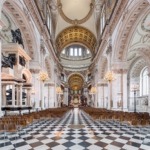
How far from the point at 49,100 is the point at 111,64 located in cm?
1521

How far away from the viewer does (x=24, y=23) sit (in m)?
14.7

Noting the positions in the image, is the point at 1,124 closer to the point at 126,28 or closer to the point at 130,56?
the point at 126,28

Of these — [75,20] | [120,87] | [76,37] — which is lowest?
[120,87]

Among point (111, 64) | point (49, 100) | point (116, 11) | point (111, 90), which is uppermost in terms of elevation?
point (116, 11)

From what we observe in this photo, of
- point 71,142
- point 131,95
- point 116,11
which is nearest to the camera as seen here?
point 71,142

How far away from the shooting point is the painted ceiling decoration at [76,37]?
33.5 meters

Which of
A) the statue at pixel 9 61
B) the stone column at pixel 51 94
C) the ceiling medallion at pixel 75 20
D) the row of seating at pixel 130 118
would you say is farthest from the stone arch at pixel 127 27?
the stone column at pixel 51 94

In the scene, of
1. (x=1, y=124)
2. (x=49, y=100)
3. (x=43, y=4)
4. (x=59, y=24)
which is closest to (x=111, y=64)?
(x=43, y=4)

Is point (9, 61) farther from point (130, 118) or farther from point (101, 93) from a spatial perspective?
point (101, 93)

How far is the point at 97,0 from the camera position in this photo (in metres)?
25.6

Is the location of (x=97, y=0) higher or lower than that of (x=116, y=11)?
higher

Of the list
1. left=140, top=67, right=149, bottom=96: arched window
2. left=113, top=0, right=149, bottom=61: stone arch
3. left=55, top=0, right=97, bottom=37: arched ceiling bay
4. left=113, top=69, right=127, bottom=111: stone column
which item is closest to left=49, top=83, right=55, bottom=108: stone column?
left=55, top=0, right=97, bottom=37: arched ceiling bay

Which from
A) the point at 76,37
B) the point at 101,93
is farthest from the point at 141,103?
the point at 76,37

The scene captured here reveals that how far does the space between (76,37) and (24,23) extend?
23601mm
